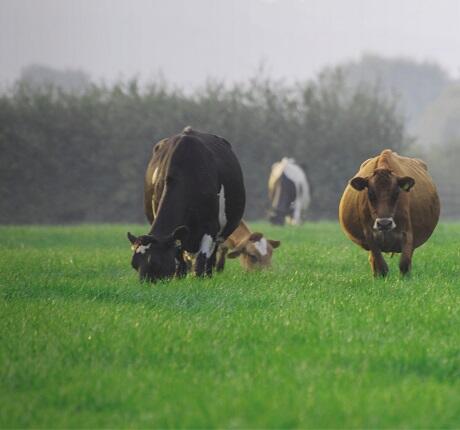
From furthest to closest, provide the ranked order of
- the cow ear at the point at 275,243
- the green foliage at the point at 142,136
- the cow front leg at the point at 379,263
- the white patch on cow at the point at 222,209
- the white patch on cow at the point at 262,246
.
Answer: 1. the green foliage at the point at 142,136
2. the cow ear at the point at 275,243
3. the white patch on cow at the point at 262,246
4. the white patch on cow at the point at 222,209
5. the cow front leg at the point at 379,263

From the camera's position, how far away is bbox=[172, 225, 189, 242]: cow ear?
13.6 meters

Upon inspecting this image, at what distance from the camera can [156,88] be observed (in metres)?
48.1

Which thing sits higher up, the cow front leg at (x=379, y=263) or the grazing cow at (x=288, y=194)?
the grazing cow at (x=288, y=194)

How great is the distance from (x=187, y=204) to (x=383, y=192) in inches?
103

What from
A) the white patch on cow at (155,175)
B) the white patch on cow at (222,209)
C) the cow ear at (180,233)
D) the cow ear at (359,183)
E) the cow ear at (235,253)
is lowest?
the cow ear at (235,253)

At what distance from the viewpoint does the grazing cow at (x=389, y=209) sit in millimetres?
13406

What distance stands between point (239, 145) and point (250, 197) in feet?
8.13

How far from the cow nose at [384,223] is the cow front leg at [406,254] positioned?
0.53 metres

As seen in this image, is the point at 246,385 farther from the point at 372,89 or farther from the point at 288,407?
the point at 372,89

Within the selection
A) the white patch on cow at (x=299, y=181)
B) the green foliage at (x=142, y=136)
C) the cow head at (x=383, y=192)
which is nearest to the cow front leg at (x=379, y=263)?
the cow head at (x=383, y=192)

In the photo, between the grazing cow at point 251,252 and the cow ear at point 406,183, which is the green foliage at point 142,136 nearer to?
the grazing cow at point 251,252

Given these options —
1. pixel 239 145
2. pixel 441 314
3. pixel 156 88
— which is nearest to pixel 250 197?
pixel 239 145

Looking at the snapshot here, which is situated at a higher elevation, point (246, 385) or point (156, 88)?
point (156, 88)

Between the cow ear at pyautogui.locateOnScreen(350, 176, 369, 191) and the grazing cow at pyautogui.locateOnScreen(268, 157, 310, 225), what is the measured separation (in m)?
23.0
